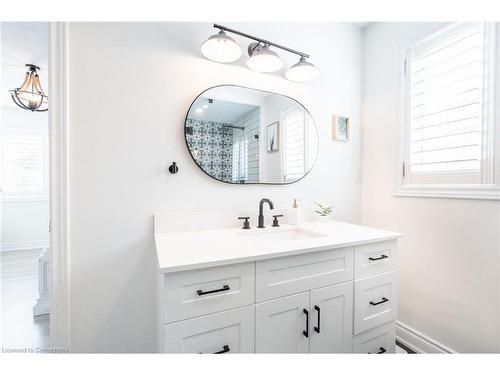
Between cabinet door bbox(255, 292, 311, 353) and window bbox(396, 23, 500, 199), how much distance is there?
119 cm

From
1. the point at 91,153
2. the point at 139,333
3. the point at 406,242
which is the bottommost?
the point at 139,333

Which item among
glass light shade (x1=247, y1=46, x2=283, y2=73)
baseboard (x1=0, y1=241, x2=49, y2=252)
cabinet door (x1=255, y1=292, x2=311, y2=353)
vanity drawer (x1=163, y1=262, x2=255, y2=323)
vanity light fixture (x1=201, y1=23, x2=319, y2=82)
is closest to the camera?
vanity drawer (x1=163, y1=262, x2=255, y2=323)

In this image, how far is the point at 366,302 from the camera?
1237mm

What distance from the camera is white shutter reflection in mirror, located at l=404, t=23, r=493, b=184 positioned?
129 cm

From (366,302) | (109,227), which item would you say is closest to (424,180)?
(366,302)

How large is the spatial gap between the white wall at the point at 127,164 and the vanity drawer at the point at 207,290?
0.56 m

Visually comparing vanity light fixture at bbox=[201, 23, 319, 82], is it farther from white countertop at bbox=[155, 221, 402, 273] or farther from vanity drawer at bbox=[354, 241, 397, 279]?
vanity drawer at bbox=[354, 241, 397, 279]

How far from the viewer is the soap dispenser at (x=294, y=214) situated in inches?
63.2

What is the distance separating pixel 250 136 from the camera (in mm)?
1568

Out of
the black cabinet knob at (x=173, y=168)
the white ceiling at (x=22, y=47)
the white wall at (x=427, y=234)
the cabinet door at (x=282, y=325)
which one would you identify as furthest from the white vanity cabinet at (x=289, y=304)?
the white ceiling at (x=22, y=47)

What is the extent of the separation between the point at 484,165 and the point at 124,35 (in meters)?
2.16

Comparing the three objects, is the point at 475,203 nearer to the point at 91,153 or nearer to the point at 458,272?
the point at 458,272

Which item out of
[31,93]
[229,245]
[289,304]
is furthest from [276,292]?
[31,93]

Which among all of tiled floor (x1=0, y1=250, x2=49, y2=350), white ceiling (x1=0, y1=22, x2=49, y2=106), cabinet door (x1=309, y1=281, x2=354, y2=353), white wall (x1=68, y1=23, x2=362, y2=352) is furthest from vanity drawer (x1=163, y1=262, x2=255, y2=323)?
white ceiling (x1=0, y1=22, x2=49, y2=106)
